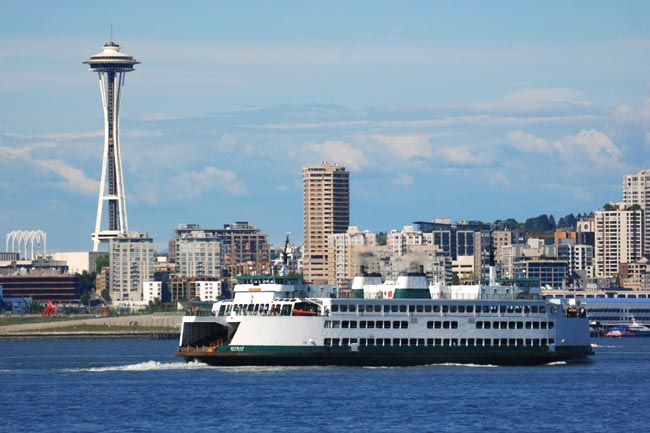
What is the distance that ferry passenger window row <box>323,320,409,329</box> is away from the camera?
93.7 meters

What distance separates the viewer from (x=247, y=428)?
67625 mm

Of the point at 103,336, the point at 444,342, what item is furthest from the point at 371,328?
the point at 103,336

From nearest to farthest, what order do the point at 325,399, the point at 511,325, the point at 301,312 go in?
the point at 325,399
the point at 301,312
the point at 511,325

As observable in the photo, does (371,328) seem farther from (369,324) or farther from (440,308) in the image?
(440,308)

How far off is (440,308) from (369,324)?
4.53 meters

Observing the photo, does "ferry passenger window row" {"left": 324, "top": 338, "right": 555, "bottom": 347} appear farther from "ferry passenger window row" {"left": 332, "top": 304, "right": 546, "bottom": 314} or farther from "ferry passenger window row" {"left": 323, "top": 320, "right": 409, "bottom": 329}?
"ferry passenger window row" {"left": 332, "top": 304, "right": 546, "bottom": 314}

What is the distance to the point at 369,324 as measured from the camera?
94562mm

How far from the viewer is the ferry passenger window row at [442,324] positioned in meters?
95.6

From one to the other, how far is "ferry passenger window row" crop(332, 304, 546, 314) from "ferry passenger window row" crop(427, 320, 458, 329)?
61 cm

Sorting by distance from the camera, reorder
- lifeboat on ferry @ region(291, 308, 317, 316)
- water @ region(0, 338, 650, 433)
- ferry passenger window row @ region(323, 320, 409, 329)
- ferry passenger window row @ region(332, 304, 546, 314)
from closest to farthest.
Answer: water @ region(0, 338, 650, 433), lifeboat on ferry @ region(291, 308, 317, 316), ferry passenger window row @ region(323, 320, 409, 329), ferry passenger window row @ region(332, 304, 546, 314)

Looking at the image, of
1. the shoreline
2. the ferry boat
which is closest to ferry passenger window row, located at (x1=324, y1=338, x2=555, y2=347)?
the ferry boat

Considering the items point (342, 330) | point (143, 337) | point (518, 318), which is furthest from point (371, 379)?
point (143, 337)

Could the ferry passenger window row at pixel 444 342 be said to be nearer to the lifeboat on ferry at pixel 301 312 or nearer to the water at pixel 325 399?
the water at pixel 325 399

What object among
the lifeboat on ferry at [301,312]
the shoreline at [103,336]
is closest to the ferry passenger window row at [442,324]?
the lifeboat on ferry at [301,312]
